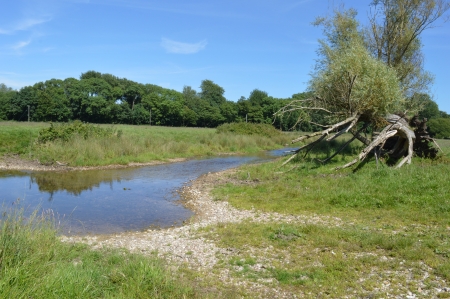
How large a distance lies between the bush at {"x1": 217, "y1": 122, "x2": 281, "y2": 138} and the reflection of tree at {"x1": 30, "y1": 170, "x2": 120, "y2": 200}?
27332 millimetres

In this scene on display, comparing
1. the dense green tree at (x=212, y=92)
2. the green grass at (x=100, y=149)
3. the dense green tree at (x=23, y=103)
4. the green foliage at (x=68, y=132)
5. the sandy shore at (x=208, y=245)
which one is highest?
the dense green tree at (x=212, y=92)

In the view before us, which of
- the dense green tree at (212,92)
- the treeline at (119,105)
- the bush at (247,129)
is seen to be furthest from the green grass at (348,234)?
the dense green tree at (212,92)

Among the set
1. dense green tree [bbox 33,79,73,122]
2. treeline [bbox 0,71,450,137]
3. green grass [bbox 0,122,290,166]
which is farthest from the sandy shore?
dense green tree [bbox 33,79,73,122]

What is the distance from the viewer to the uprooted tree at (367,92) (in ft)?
63.6

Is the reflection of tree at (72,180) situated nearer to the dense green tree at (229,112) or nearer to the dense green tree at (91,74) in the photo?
the dense green tree at (229,112)

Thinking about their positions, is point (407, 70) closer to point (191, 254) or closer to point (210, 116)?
point (191, 254)

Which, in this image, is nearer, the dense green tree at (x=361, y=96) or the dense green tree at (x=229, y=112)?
the dense green tree at (x=361, y=96)

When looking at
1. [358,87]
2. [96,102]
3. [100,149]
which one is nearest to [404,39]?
[358,87]

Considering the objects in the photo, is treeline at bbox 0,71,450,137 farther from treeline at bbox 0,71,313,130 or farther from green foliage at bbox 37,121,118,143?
green foliage at bbox 37,121,118,143

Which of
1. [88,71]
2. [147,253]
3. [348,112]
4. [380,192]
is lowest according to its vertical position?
[147,253]

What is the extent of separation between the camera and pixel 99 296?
18.1ft

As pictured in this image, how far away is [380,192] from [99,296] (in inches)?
399

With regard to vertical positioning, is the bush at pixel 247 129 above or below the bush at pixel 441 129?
below

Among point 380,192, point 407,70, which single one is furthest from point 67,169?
point 407,70
